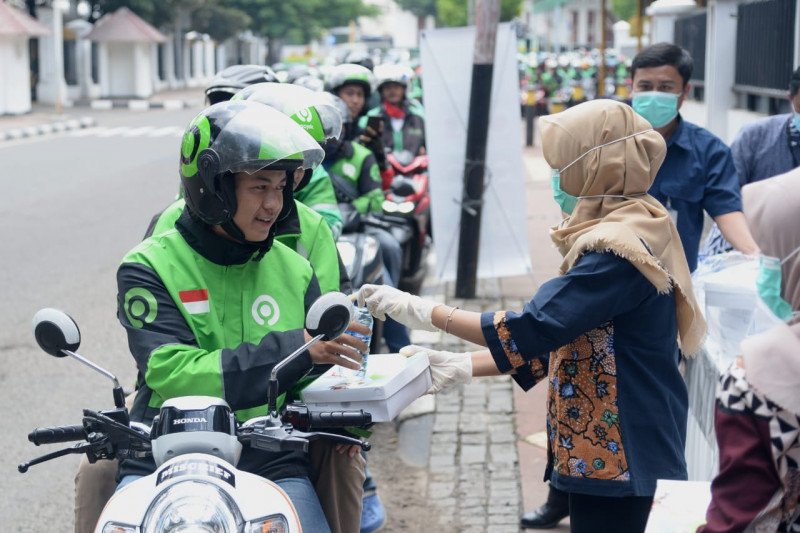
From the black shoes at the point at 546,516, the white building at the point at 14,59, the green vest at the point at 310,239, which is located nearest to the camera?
the green vest at the point at 310,239

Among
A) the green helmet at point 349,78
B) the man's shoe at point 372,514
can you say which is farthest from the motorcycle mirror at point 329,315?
the green helmet at point 349,78

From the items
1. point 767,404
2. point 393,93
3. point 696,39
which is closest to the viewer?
point 767,404

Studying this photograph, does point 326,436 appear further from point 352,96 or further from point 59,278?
point 59,278

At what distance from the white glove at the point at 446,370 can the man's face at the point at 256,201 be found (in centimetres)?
56

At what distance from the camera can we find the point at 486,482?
551cm

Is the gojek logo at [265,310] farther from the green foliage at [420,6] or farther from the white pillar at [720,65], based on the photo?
the green foliage at [420,6]

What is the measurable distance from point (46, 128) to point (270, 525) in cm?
2802

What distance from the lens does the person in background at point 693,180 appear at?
483 cm

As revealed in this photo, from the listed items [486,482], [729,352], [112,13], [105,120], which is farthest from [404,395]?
[112,13]

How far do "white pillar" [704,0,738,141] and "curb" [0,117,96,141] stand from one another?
17.9 metres

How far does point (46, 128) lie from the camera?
28.7 meters

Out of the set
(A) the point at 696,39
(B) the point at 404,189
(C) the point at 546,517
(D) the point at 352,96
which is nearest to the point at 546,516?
(C) the point at 546,517

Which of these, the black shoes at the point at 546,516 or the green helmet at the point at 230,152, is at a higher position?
the green helmet at the point at 230,152

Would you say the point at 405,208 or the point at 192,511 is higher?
the point at 192,511
